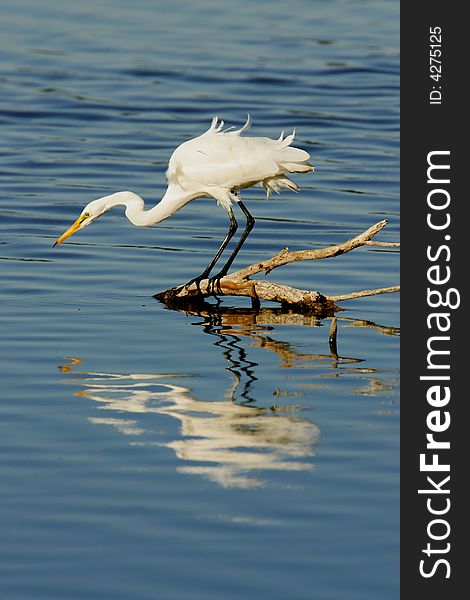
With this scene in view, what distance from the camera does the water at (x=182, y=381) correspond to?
24.1ft

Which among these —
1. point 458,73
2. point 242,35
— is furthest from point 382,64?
point 458,73

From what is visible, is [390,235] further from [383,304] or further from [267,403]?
[267,403]

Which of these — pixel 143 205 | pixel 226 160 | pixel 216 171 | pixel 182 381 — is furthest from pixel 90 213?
pixel 182 381

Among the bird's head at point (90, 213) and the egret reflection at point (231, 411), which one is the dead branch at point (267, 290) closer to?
the egret reflection at point (231, 411)

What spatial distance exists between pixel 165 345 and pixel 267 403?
204 centimetres

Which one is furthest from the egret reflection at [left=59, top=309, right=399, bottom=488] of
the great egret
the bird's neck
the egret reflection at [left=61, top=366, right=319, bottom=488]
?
the bird's neck

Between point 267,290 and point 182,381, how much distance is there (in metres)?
→ 2.68

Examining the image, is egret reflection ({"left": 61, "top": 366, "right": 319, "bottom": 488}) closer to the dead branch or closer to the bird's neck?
the dead branch

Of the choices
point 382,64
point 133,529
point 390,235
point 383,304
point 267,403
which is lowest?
point 133,529

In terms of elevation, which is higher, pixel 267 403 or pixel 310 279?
pixel 310 279

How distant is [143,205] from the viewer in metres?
14.1

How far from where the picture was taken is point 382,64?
30.7 m

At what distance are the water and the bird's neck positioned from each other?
720mm

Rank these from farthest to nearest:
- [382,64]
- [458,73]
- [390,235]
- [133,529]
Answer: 1. [382,64]
2. [390,235]
3. [458,73]
4. [133,529]
